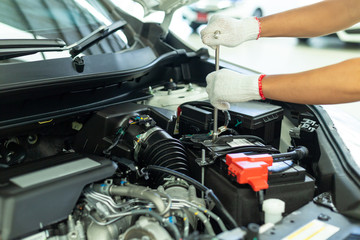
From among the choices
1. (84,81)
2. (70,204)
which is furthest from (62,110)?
(70,204)

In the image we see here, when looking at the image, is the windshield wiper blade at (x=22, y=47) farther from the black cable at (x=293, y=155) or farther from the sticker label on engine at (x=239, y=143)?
the black cable at (x=293, y=155)

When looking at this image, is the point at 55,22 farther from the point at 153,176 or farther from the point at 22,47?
the point at 153,176

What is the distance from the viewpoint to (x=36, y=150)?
1391mm

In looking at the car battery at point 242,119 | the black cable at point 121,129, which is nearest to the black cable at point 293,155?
the car battery at point 242,119

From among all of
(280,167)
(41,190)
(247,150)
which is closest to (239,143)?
(247,150)

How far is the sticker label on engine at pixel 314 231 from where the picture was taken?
95cm

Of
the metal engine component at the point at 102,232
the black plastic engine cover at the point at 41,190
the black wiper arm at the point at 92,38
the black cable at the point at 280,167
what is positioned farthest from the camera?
Answer: the black wiper arm at the point at 92,38

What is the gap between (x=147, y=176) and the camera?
1190mm

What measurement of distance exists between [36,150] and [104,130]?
28 centimetres

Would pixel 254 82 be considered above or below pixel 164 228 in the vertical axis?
above

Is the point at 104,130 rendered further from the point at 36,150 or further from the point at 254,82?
the point at 254,82

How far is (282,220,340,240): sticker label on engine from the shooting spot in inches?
37.5

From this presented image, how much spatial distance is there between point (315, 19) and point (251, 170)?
0.74m

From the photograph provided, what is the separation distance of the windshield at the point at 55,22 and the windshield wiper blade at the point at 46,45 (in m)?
0.03
